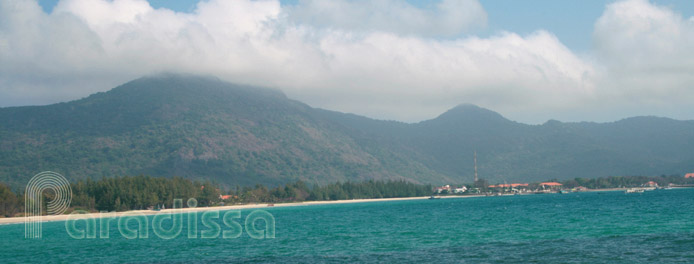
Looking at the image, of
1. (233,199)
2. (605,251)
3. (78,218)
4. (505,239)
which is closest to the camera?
(605,251)

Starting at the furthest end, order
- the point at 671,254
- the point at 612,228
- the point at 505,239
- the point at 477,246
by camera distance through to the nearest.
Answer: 1. the point at 612,228
2. the point at 505,239
3. the point at 477,246
4. the point at 671,254

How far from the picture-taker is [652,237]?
48.7 metres

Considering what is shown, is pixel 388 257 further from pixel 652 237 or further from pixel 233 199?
pixel 233 199

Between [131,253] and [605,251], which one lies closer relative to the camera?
[605,251]

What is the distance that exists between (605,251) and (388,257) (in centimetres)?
1449

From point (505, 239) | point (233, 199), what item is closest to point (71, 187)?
point (233, 199)

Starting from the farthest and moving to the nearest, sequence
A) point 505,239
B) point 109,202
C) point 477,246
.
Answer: point 109,202 < point 505,239 < point 477,246

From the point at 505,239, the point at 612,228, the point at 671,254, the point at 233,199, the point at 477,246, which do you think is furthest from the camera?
the point at 233,199

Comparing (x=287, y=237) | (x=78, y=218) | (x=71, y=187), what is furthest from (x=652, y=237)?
(x=71, y=187)

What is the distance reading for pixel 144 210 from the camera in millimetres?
139500

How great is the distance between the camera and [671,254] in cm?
3894

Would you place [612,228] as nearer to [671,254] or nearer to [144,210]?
[671,254]

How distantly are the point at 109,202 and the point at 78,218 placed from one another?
794 inches

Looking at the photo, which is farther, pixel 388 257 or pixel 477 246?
pixel 477 246
